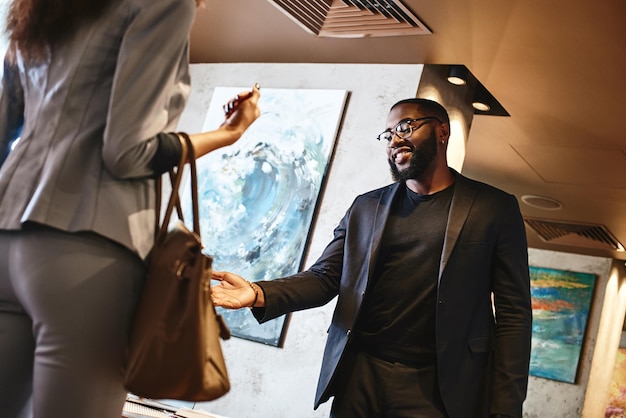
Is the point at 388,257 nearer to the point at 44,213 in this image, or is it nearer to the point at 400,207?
the point at 400,207

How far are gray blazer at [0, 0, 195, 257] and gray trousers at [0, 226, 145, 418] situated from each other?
3 centimetres

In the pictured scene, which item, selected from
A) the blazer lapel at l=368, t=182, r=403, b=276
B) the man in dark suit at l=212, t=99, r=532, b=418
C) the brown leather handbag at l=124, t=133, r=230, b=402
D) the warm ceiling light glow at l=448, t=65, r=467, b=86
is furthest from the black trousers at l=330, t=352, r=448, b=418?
the warm ceiling light glow at l=448, t=65, r=467, b=86

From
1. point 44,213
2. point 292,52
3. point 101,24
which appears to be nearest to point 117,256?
point 44,213

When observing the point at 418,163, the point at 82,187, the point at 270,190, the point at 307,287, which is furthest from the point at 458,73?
the point at 82,187

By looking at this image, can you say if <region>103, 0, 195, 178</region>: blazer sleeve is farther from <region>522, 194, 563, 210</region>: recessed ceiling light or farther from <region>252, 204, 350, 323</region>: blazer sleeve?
<region>522, 194, 563, 210</region>: recessed ceiling light

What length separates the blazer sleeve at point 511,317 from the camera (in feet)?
7.45

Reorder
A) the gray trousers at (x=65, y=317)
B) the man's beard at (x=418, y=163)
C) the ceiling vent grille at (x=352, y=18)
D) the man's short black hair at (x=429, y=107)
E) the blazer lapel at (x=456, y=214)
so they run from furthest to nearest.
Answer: the ceiling vent grille at (x=352, y=18) → the man's short black hair at (x=429, y=107) → the man's beard at (x=418, y=163) → the blazer lapel at (x=456, y=214) → the gray trousers at (x=65, y=317)

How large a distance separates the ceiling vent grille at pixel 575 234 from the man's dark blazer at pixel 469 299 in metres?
6.45

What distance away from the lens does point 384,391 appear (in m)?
2.31

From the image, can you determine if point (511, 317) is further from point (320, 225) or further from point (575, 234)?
point (575, 234)

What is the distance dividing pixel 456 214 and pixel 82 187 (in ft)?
5.15

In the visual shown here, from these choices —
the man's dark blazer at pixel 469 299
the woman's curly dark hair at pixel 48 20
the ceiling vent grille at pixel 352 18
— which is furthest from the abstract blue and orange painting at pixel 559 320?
the woman's curly dark hair at pixel 48 20

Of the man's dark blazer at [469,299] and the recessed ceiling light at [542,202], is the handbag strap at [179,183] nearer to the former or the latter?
the man's dark blazer at [469,299]

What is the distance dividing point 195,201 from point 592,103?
14.0 ft
